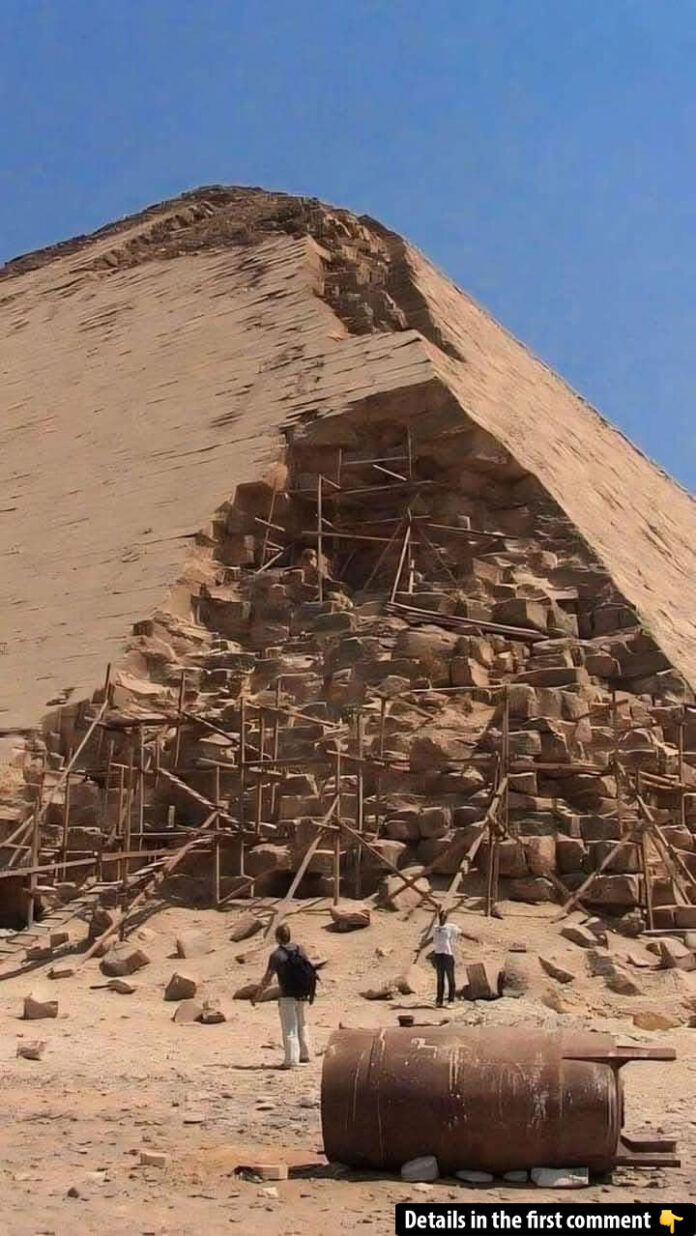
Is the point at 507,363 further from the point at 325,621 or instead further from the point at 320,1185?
the point at 320,1185

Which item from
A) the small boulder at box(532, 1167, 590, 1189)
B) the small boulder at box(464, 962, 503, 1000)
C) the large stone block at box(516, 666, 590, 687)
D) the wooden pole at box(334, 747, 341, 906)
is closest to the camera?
the small boulder at box(532, 1167, 590, 1189)

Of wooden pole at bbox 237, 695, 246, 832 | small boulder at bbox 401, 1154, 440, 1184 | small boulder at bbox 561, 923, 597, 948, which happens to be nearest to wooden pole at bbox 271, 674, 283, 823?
wooden pole at bbox 237, 695, 246, 832

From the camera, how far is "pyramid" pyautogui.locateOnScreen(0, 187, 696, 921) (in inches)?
567

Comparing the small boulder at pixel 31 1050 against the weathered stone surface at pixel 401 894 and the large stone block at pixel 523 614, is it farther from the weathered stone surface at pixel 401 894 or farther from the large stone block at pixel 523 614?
the large stone block at pixel 523 614

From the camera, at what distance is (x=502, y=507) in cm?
1866

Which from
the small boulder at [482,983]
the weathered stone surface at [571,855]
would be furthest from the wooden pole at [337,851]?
the small boulder at [482,983]

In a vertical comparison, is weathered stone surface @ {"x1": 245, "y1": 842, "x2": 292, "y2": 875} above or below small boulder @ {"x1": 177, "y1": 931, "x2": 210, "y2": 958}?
above

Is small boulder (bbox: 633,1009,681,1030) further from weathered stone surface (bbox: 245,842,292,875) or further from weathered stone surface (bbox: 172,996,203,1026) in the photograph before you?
weathered stone surface (bbox: 245,842,292,875)

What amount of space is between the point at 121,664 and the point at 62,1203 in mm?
11837

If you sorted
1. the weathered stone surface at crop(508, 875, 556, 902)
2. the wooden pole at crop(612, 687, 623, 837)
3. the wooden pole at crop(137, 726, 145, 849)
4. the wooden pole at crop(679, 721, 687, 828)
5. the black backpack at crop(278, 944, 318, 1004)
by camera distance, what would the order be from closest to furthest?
1. the black backpack at crop(278, 944, 318, 1004)
2. the weathered stone surface at crop(508, 875, 556, 902)
3. the wooden pole at crop(612, 687, 623, 837)
4. the wooden pole at crop(679, 721, 687, 828)
5. the wooden pole at crop(137, 726, 145, 849)

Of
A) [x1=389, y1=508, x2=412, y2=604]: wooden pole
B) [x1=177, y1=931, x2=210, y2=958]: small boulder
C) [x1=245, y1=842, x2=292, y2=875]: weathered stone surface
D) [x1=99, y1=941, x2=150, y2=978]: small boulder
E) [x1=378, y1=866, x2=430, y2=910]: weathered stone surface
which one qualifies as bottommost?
[x1=99, y1=941, x2=150, y2=978]: small boulder

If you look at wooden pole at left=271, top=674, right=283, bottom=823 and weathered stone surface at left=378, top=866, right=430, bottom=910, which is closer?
weathered stone surface at left=378, top=866, right=430, bottom=910

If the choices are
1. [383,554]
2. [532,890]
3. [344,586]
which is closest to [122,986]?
[532,890]

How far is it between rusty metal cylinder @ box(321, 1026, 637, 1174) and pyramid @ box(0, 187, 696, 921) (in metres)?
7.20
